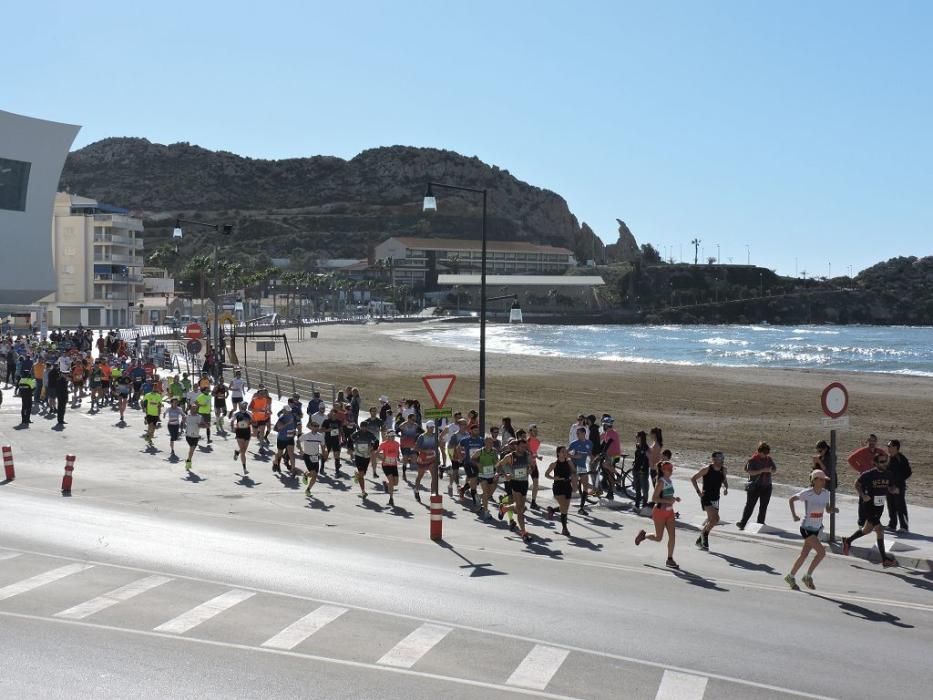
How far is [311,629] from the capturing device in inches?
415

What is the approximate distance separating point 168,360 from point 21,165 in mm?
38419

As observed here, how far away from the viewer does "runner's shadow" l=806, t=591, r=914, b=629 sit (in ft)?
37.2

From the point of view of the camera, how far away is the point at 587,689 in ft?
29.2

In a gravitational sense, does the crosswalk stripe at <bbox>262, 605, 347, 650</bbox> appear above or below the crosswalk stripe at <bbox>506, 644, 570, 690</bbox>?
below

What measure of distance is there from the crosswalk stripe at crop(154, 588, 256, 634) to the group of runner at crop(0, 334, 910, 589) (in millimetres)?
5368

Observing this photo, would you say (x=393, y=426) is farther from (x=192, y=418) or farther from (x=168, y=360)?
(x=168, y=360)

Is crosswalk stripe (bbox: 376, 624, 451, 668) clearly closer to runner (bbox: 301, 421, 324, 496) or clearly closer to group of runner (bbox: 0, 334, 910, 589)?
group of runner (bbox: 0, 334, 910, 589)

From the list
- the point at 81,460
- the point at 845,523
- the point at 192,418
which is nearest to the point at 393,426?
the point at 192,418

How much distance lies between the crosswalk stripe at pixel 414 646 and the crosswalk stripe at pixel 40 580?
→ 15.3 feet

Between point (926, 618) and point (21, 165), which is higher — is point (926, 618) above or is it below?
below

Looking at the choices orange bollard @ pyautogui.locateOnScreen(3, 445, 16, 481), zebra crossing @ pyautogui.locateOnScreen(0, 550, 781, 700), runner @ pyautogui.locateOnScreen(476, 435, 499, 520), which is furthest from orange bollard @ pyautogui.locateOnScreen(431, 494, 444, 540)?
orange bollard @ pyautogui.locateOnScreen(3, 445, 16, 481)

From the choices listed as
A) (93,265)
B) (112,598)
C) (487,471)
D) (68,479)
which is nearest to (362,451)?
(487,471)


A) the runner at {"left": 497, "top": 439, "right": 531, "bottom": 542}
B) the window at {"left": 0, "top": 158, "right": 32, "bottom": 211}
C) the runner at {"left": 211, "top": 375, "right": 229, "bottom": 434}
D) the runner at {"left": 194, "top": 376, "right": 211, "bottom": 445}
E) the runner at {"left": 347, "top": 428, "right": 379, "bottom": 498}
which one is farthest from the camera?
the window at {"left": 0, "top": 158, "right": 32, "bottom": 211}

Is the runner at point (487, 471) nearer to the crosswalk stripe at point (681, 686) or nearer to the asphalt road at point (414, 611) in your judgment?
the asphalt road at point (414, 611)
